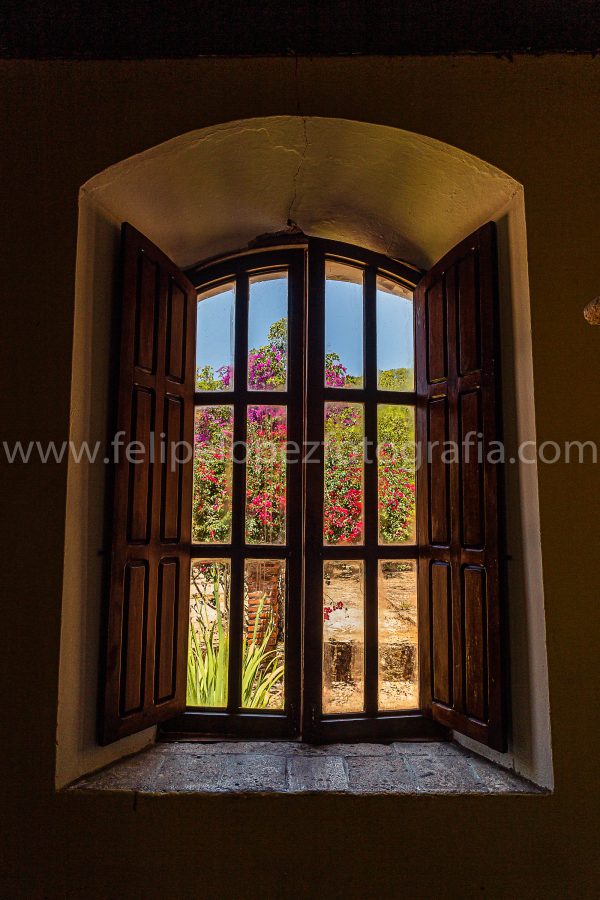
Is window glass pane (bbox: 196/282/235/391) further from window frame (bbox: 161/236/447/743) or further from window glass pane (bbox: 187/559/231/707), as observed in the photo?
window glass pane (bbox: 187/559/231/707)

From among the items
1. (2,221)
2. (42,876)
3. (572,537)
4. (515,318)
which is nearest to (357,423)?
(515,318)

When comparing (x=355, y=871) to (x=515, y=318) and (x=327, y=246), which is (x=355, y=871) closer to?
(x=515, y=318)

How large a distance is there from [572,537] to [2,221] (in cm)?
208

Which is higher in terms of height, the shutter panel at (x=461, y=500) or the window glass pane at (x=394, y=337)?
the window glass pane at (x=394, y=337)

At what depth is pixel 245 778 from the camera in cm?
182

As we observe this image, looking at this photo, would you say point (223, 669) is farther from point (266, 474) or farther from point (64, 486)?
point (64, 486)

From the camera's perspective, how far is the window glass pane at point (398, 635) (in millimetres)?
2260

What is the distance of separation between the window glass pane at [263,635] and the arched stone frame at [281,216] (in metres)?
0.43

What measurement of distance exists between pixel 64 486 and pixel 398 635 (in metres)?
1.38

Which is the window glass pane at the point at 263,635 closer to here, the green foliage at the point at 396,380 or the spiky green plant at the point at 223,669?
the spiky green plant at the point at 223,669

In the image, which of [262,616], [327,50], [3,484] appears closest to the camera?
[3,484]

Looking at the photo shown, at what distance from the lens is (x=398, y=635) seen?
2297mm

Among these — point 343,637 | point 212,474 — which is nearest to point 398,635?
point 343,637

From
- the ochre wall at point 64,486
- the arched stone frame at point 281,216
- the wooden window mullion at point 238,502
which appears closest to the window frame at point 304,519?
the wooden window mullion at point 238,502
